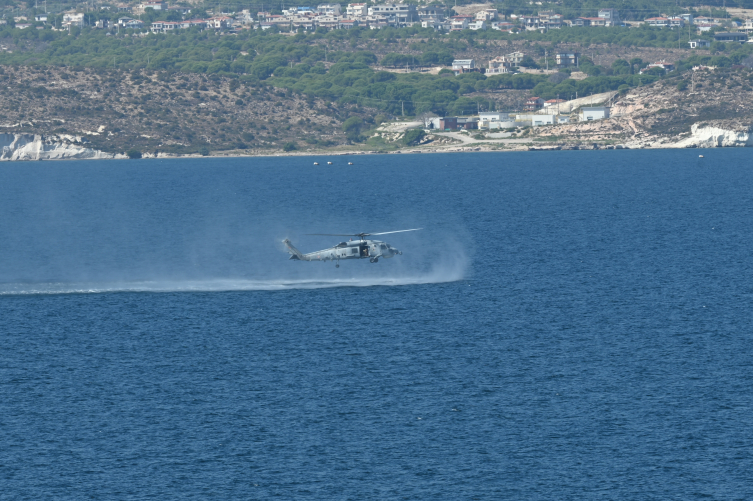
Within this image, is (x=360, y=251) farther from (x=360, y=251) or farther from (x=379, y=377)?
(x=379, y=377)

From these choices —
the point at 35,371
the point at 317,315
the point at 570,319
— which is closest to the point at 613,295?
the point at 570,319

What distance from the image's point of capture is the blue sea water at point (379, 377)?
65250 millimetres

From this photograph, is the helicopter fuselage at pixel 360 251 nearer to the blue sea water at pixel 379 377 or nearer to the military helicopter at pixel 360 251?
the military helicopter at pixel 360 251

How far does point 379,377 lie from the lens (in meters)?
84.5

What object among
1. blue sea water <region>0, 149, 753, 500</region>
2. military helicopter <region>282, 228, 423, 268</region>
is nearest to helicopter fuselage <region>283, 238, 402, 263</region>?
military helicopter <region>282, 228, 423, 268</region>

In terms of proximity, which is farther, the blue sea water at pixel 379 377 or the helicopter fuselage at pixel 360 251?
the helicopter fuselage at pixel 360 251

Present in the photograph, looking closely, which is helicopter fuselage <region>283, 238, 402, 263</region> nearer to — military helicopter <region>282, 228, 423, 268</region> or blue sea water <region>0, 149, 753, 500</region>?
military helicopter <region>282, 228, 423, 268</region>

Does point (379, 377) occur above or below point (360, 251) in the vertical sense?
below

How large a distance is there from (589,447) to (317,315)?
44436 mm

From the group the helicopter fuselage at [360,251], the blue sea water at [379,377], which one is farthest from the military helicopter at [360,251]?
the blue sea water at [379,377]

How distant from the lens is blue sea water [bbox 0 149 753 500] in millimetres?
65250

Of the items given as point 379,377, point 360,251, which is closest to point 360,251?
point 360,251

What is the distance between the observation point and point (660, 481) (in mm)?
63500

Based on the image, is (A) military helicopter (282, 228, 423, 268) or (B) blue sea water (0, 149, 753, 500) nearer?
(B) blue sea water (0, 149, 753, 500)
